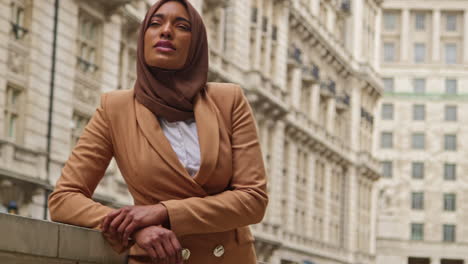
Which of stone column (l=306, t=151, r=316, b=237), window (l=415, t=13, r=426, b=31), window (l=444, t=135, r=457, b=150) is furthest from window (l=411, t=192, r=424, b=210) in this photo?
stone column (l=306, t=151, r=316, b=237)

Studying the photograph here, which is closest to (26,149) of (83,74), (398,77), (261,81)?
(83,74)

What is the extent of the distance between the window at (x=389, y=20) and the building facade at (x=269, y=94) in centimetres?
3123

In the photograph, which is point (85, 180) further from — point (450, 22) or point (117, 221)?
point (450, 22)

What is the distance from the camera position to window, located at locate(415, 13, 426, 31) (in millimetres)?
101375

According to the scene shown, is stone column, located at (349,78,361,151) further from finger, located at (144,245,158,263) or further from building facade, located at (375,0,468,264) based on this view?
finger, located at (144,245,158,263)

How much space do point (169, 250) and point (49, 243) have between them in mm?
377

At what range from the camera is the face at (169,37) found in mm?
3559

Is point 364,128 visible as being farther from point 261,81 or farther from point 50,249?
point 50,249

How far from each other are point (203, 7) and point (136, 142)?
115 ft

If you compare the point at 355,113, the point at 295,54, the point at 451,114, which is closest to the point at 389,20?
the point at 451,114

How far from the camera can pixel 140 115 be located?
355 centimetres

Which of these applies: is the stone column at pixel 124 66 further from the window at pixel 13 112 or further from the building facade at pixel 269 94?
the window at pixel 13 112

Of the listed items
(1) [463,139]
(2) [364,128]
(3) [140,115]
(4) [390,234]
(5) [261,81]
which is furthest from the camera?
(1) [463,139]

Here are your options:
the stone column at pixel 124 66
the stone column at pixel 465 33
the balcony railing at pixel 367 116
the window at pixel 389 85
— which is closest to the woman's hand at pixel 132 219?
the stone column at pixel 124 66
